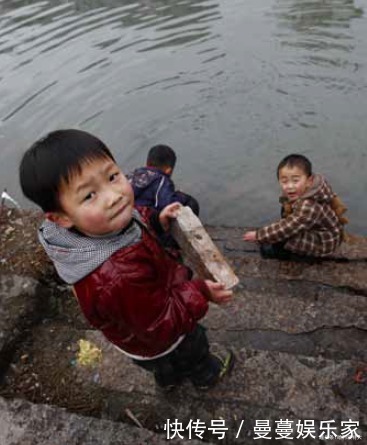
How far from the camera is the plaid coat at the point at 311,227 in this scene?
4168 mm

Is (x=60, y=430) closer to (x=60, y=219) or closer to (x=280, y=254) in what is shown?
(x=60, y=219)

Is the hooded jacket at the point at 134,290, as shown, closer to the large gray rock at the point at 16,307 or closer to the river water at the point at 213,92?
the large gray rock at the point at 16,307

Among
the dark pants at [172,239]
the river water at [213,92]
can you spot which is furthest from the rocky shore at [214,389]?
the river water at [213,92]

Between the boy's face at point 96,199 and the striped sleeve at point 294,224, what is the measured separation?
96.9 inches

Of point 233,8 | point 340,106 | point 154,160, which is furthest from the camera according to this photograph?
point 233,8

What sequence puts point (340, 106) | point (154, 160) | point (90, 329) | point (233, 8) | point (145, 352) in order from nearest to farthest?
point (145, 352) < point (90, 329) < point (154, 160) < point (340, 106) < point (233, 8)

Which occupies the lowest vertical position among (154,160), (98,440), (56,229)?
(98,440)

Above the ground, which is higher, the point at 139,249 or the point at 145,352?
the point at 139,249

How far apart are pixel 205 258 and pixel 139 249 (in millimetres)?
605

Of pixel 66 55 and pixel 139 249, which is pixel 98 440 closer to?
pixel 139 249

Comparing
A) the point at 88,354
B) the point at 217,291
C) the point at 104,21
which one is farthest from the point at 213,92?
the point at 217,291

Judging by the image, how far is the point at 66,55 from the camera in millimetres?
11977

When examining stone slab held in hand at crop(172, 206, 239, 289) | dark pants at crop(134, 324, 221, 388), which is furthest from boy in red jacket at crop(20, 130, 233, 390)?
dark pants at crop(134, 324, 221, 388)

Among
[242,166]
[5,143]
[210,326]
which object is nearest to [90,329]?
[210,326]
